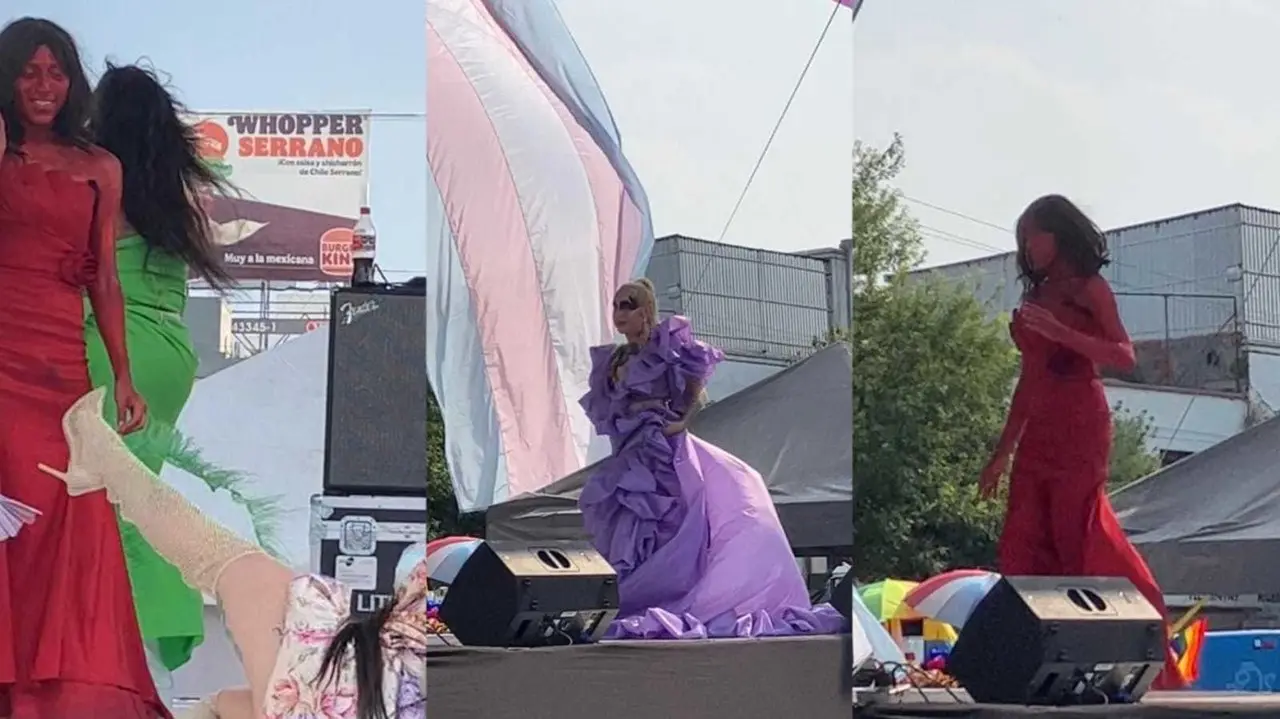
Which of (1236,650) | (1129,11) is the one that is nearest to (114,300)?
(1129,11)

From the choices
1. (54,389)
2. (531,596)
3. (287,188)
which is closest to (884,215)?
(531,596)

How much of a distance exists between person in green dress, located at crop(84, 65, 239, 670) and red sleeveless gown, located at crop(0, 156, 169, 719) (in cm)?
5

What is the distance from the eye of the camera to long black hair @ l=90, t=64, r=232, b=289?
353cm

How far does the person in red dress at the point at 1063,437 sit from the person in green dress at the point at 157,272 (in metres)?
1.82

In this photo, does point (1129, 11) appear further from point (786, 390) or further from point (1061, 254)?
point (786, 390)

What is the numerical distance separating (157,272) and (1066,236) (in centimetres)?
208

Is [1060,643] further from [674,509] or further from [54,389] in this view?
[54,389]

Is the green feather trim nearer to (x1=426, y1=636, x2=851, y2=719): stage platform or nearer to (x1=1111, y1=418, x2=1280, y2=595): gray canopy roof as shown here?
(x1=426, y1=636, x2=851, y2=719): stage platform

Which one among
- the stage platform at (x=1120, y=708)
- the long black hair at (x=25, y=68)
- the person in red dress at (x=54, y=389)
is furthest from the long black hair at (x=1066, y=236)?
the long black hair at (x=25, y=68)

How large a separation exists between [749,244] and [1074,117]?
826 millimetres

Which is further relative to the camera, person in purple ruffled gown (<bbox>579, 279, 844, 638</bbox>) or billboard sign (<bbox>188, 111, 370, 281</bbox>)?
person in purple ruffled gown (<bbox>579, 279, 844, 638</bbox>)

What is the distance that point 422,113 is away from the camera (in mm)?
3502

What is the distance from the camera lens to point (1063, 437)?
3711 millimetres

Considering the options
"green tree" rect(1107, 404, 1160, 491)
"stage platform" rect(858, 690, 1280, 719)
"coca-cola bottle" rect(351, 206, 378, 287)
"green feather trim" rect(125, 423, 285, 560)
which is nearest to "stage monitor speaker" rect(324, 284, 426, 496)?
"coca-cola bottle" rect(351, 206, 378, 287)
